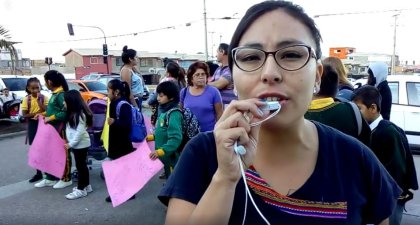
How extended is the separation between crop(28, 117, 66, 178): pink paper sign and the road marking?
0.42 metres

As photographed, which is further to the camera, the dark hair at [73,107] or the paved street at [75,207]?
the dark hair at [73,107]

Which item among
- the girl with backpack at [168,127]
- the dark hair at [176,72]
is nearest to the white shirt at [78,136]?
the girl with backpack at [168,127]

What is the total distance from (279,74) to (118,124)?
398cm

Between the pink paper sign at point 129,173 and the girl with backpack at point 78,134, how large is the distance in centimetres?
55

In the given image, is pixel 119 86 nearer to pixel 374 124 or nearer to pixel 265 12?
pixel 374 124

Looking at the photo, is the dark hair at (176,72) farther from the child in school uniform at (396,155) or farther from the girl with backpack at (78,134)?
the child in school uniform at (396,155)

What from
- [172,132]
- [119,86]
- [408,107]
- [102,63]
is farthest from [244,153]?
[102,63]

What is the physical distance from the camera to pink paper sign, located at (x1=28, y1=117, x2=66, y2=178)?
17.1 feet

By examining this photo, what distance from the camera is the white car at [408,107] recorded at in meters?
6.98

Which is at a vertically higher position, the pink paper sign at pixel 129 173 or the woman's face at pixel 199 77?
the woman's face at pixel 199 77

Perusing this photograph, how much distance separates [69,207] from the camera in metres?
4.51

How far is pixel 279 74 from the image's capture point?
1.06 meters

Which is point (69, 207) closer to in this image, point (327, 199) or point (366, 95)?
point (366, 95)

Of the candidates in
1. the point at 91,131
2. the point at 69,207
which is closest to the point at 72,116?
the point at 91,131
